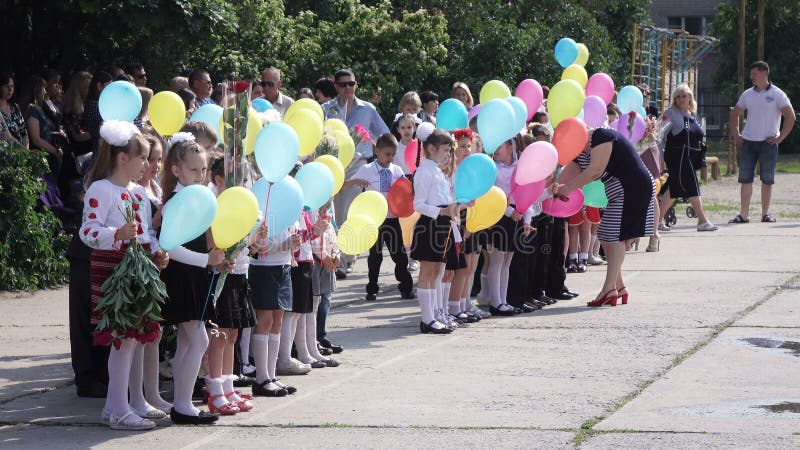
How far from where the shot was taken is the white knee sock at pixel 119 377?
677 centimetres

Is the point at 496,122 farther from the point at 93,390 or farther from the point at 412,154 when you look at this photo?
the point at 93,390

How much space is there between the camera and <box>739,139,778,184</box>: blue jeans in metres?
17.9

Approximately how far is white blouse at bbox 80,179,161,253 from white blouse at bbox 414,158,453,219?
3.12 meters

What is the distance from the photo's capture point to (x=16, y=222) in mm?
11672

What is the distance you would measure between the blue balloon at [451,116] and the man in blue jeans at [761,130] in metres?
8.25

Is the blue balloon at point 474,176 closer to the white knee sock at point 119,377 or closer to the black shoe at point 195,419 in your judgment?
the black shoe at point 195,419

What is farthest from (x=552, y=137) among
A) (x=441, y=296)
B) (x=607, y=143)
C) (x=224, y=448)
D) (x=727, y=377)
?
(x=224, y=448)

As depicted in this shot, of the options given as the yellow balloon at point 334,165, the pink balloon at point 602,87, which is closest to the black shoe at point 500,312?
the pink balloon at point 602,87

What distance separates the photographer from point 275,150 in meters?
6.98

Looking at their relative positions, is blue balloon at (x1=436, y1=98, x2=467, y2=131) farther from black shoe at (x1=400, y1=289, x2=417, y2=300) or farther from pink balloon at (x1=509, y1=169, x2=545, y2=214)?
black shoe at (x1=400, y1=289, x2=417, y2=300)

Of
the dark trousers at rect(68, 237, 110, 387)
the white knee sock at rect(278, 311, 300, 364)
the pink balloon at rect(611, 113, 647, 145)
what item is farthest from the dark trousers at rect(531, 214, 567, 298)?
the dark trousers at rect(68, 237, 110, 387)

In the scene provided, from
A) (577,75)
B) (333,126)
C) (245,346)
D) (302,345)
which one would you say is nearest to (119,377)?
(245,346)

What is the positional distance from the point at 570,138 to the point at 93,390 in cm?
478

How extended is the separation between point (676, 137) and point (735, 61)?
27599 mm
